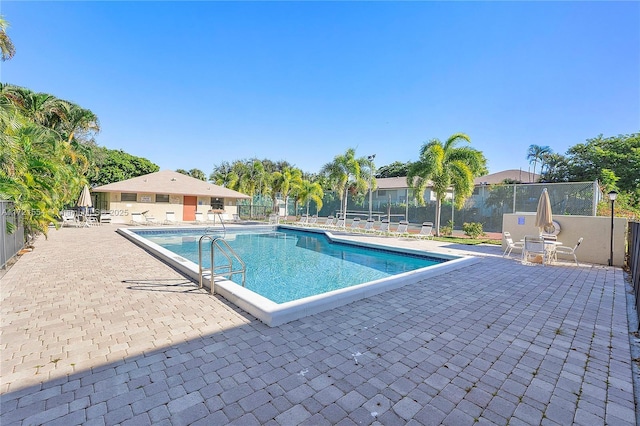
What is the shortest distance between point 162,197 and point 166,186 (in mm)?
926

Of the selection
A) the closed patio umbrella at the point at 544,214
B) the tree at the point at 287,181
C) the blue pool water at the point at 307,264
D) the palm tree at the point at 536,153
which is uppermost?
the palm tree at the point at 536,153

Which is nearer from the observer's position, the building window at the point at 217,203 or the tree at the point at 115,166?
the building window at the point at 217,203

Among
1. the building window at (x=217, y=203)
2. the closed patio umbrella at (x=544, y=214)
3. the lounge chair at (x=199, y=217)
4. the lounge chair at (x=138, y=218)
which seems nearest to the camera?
the closed patio umbrella at (x=544, y=214)

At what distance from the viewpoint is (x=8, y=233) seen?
21.5 feet

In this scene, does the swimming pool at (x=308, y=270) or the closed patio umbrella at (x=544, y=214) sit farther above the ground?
the closed patio umbrella at (x=544, y=214)

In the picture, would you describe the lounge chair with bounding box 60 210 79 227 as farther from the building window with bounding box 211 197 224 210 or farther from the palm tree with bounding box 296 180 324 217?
the palm tree with bounding box 296 180 324 217

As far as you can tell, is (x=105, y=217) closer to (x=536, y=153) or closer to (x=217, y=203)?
(x=217, y=203)

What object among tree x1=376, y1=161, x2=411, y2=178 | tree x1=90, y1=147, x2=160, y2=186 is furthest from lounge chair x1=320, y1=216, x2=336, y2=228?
tree x1=376, y1=161, x2=411, y2=178

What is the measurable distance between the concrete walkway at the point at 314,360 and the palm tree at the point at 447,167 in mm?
10097

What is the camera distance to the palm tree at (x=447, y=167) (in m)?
14.6

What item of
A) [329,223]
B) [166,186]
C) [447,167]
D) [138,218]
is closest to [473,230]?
[447,167]

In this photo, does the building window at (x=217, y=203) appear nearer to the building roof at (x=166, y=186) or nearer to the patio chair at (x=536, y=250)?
the building roof at (x=166, y=186)

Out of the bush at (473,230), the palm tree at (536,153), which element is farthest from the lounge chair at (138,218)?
the palm tree at (536,153)

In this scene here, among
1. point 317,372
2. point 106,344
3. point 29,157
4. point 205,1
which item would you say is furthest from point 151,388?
point 205,1
